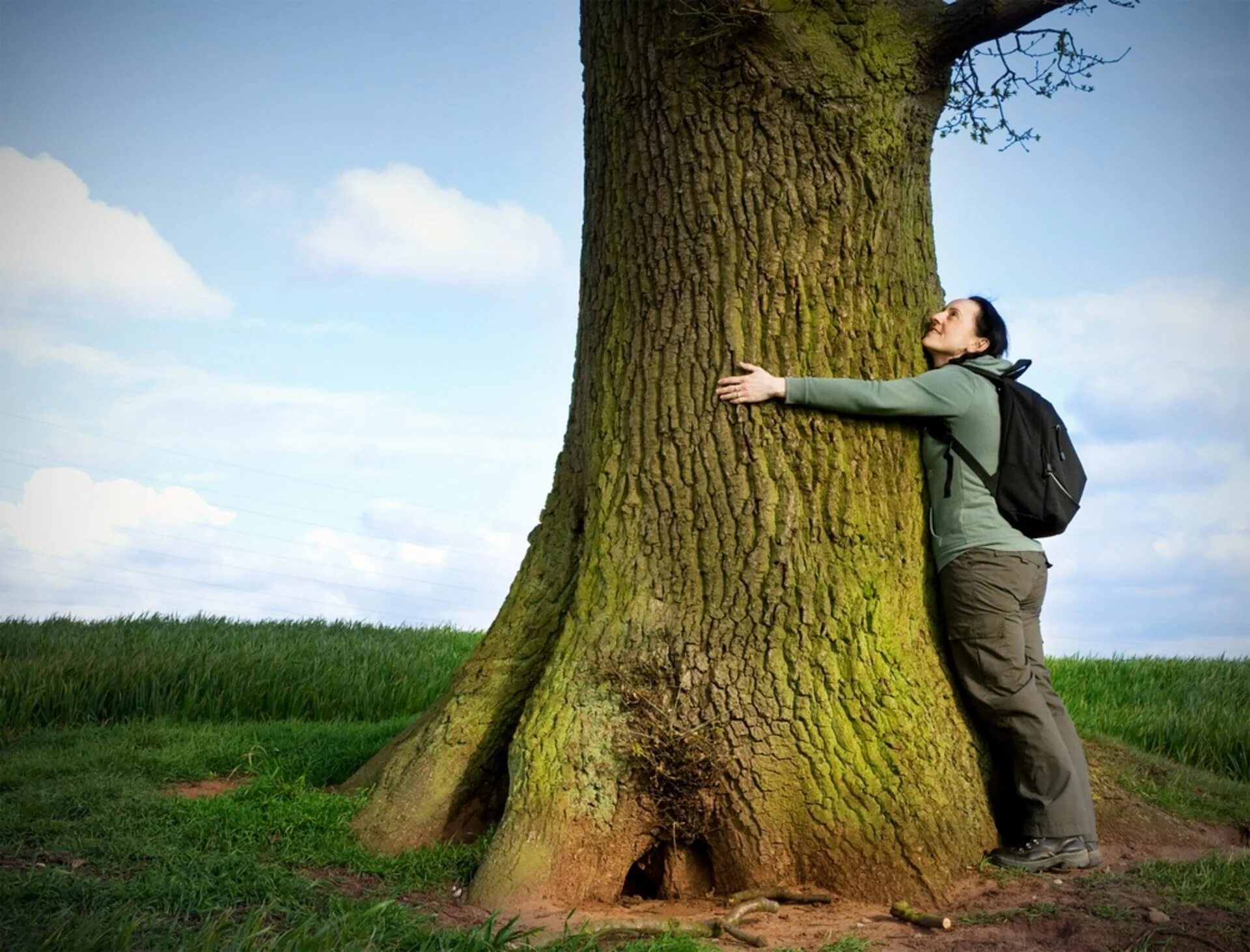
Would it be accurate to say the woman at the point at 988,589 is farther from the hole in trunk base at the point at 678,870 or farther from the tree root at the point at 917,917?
the hole in trunk base at the point at 678,870

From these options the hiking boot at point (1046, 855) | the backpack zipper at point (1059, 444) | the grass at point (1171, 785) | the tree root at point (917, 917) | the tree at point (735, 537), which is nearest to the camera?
the tree root at point (917, 917)

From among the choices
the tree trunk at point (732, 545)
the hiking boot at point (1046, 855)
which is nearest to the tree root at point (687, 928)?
the tree trunk at point (732, 545)

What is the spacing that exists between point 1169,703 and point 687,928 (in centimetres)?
742

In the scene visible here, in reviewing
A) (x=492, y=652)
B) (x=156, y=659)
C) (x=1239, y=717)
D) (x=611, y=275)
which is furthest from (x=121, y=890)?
(x=1239, y=717)

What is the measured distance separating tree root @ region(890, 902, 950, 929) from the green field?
518mm

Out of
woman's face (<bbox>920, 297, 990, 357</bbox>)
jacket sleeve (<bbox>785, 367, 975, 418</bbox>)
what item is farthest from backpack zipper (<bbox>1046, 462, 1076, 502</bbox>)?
woman's face (<bbox>920, 297, 990, 357</bbox>)

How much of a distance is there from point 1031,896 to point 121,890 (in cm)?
400

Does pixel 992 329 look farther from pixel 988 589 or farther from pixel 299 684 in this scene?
pixel 299 684

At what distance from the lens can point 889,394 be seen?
17.2ft

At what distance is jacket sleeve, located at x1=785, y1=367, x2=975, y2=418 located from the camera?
5191 millimetres

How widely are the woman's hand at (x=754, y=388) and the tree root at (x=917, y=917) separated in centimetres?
239

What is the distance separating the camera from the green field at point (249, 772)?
4.43 m

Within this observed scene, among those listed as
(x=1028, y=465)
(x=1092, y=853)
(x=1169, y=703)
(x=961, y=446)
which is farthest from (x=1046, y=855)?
(x=1169, y=703)

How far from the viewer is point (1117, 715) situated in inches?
385
